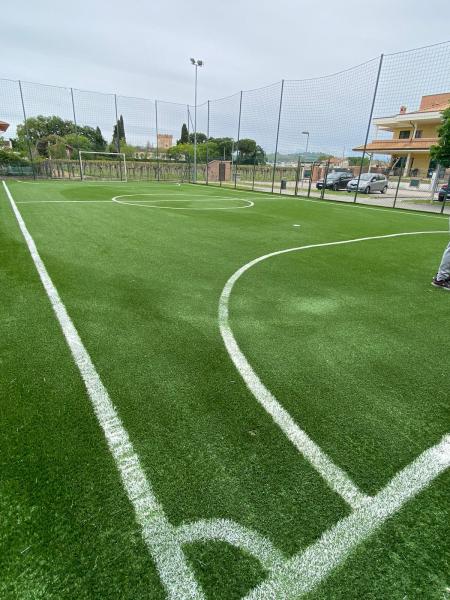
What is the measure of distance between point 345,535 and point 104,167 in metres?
32.6

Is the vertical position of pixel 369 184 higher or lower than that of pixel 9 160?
lower

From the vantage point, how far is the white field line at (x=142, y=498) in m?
1.32

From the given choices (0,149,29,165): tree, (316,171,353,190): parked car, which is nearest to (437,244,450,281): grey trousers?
(316,171,353,190): parked car

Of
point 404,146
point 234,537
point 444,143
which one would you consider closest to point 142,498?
point 234,537

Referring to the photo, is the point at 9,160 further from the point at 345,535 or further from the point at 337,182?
the point at 345,535

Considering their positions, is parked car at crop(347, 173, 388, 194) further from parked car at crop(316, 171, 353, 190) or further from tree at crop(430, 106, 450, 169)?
tree at crop(430, 106, 450, 169)

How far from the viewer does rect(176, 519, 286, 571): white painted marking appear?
1.40m

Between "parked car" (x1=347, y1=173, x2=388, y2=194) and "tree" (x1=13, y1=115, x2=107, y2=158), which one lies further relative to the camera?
"tree" (x1=13, y1=115, x2=107, y2=158)

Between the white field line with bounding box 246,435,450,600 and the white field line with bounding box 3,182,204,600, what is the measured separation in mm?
268

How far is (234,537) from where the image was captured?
4.83ft

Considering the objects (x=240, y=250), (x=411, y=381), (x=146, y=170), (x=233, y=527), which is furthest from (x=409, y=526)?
(x=146, y=170)

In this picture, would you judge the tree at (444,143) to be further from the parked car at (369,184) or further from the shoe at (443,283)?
the shoe at (443,283)

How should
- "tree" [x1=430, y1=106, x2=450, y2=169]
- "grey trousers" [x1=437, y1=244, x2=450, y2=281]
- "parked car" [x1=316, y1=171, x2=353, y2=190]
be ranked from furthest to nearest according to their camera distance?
1. "parked car" [x1=316, y1=171, x2=353, y2=190]
2. "tree" [x1=430, y1=106, x2=450, y2=169]
3. "grey trousers" [x1=437, y1=244, x2=450, y2=281]

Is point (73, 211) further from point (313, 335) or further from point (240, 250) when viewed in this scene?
point (313, 335)
